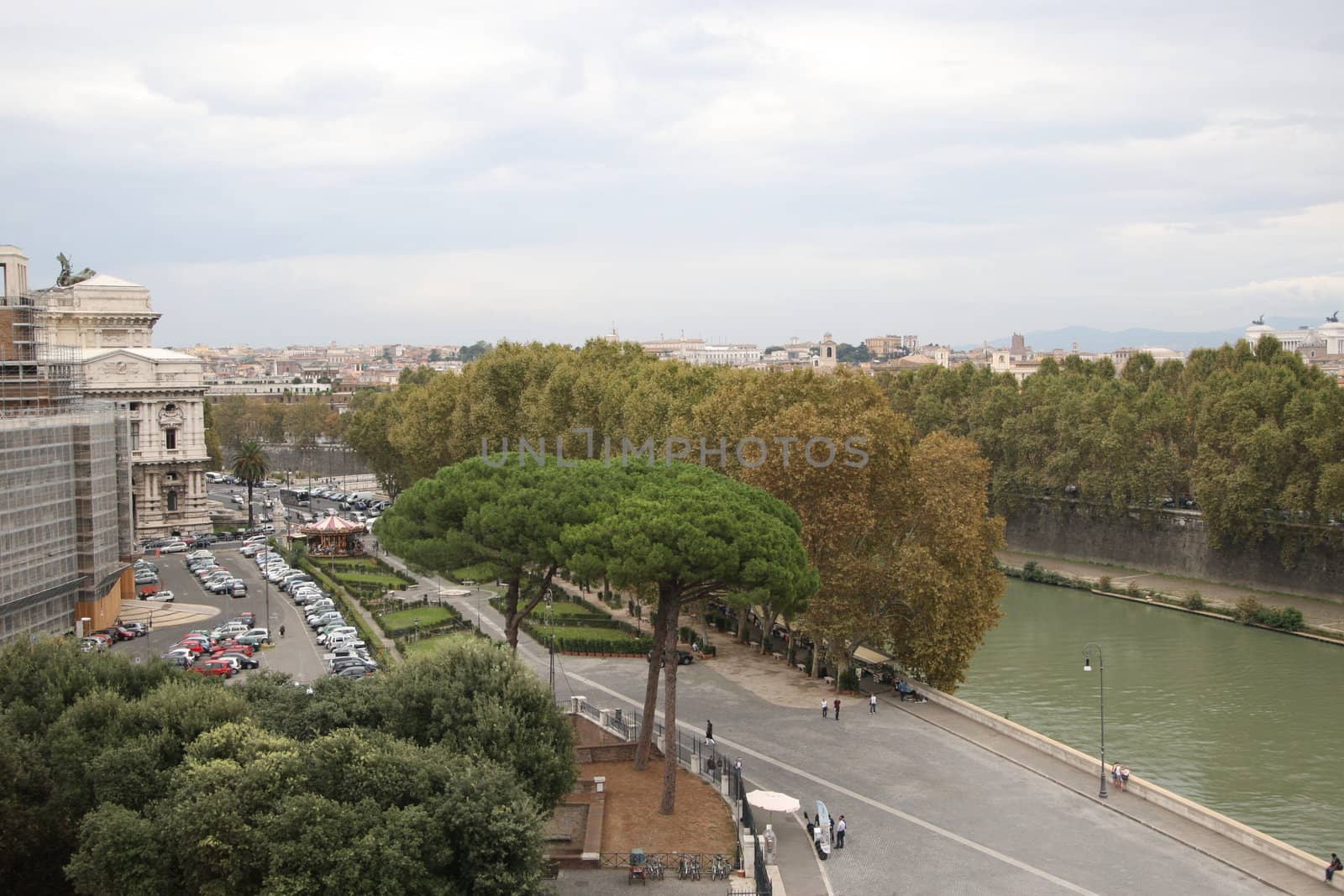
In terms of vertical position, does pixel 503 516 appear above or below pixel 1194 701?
above

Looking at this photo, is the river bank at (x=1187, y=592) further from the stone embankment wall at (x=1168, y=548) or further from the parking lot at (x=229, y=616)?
the parking lot at (x=229, y=616)

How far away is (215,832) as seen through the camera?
16031 mm

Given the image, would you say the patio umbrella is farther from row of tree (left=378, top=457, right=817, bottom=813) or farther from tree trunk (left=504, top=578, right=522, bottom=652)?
tree trunk (left=504, top=578, right=522, bottom=652)

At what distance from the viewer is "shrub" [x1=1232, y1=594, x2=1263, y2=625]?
44031 mm

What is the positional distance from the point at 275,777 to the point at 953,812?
514 inches

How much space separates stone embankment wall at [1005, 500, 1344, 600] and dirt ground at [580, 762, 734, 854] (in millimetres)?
33057

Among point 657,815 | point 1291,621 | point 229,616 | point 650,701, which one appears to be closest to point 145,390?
point 229,616

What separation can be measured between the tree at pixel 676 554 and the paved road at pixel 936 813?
10.5 feet

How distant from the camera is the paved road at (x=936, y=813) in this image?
20.4m

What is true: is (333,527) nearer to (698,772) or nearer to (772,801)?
(698,772)

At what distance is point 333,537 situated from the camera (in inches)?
2191

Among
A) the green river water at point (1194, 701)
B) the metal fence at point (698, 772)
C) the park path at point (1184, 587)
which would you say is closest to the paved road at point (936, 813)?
the metal fence at point (698, 772)

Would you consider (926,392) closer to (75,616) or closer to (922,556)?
(922,556)

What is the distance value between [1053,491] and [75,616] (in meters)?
43.5
